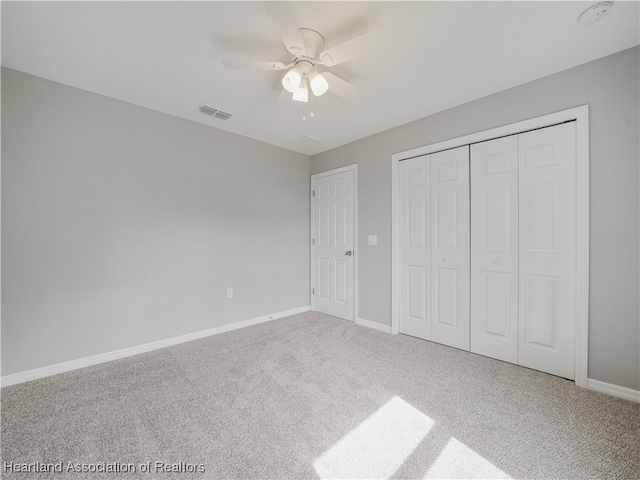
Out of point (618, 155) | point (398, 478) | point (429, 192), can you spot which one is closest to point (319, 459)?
point (398, 478)

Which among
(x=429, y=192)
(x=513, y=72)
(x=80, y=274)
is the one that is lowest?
(x=80, y=274)

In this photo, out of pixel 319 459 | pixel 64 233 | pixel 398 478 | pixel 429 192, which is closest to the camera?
pixel 398 478

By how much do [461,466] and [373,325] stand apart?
6.64 feet

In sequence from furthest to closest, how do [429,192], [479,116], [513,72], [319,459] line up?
[429,192], [479,116], [513,72], [319,459]

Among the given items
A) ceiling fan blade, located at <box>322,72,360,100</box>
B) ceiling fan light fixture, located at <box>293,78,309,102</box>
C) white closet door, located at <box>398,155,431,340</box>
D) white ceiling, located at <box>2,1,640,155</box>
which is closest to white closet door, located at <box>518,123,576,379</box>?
white ceiling, located at <box>2,1,640,155</box>

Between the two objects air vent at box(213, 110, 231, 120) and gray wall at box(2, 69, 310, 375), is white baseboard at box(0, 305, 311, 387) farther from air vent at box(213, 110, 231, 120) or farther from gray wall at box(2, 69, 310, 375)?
air vent at box(213, 110, 231, 120)

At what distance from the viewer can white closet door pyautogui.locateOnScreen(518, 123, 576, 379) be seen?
205 centimetres

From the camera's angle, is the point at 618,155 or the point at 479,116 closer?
the point at 618,155

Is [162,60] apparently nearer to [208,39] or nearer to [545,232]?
[208,39]

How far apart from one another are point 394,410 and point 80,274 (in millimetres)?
2783

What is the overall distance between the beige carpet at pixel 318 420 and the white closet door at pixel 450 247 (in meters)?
0.35

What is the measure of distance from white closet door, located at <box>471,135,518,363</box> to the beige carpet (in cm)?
24

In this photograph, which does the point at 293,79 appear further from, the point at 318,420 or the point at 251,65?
the point at 318,420

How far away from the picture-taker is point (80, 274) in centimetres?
230
